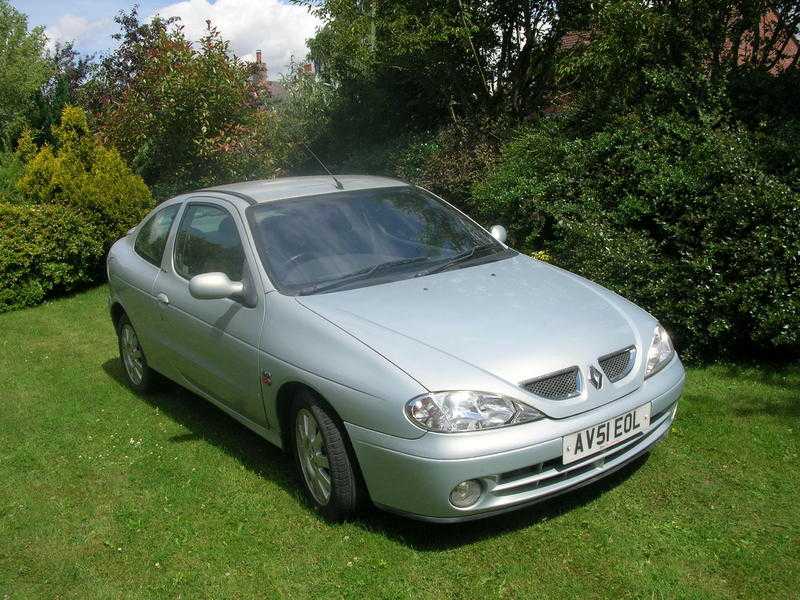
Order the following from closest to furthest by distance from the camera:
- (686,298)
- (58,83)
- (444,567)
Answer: (444,567) → (686,298) → (58,83)

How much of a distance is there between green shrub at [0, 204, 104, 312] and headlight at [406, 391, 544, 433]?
761cm

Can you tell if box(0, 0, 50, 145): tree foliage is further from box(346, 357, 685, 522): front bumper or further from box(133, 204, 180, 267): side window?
box(346, 357, 685, 522): front bumper

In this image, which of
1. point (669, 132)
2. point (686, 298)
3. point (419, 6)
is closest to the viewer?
point (686, 298)

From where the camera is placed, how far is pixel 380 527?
410 centimetres

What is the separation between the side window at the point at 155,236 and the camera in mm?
5848

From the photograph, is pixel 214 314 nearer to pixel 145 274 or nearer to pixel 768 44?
pixel 145 274

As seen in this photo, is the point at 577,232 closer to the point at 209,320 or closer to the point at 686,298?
the point at 686,298

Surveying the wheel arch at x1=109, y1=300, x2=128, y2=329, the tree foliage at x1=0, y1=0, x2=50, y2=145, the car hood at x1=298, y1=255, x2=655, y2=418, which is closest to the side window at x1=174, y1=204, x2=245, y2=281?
the car hood at x1=298, y1=255, x2=655, y2=418

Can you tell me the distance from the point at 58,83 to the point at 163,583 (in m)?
19.0

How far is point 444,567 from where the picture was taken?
3732 millimetres

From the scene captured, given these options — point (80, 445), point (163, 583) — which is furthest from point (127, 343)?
point (163, 583)

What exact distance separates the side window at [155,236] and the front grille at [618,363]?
3.21 meters

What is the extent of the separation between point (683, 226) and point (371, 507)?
3.57 m

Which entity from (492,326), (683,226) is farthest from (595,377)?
(683,226)
